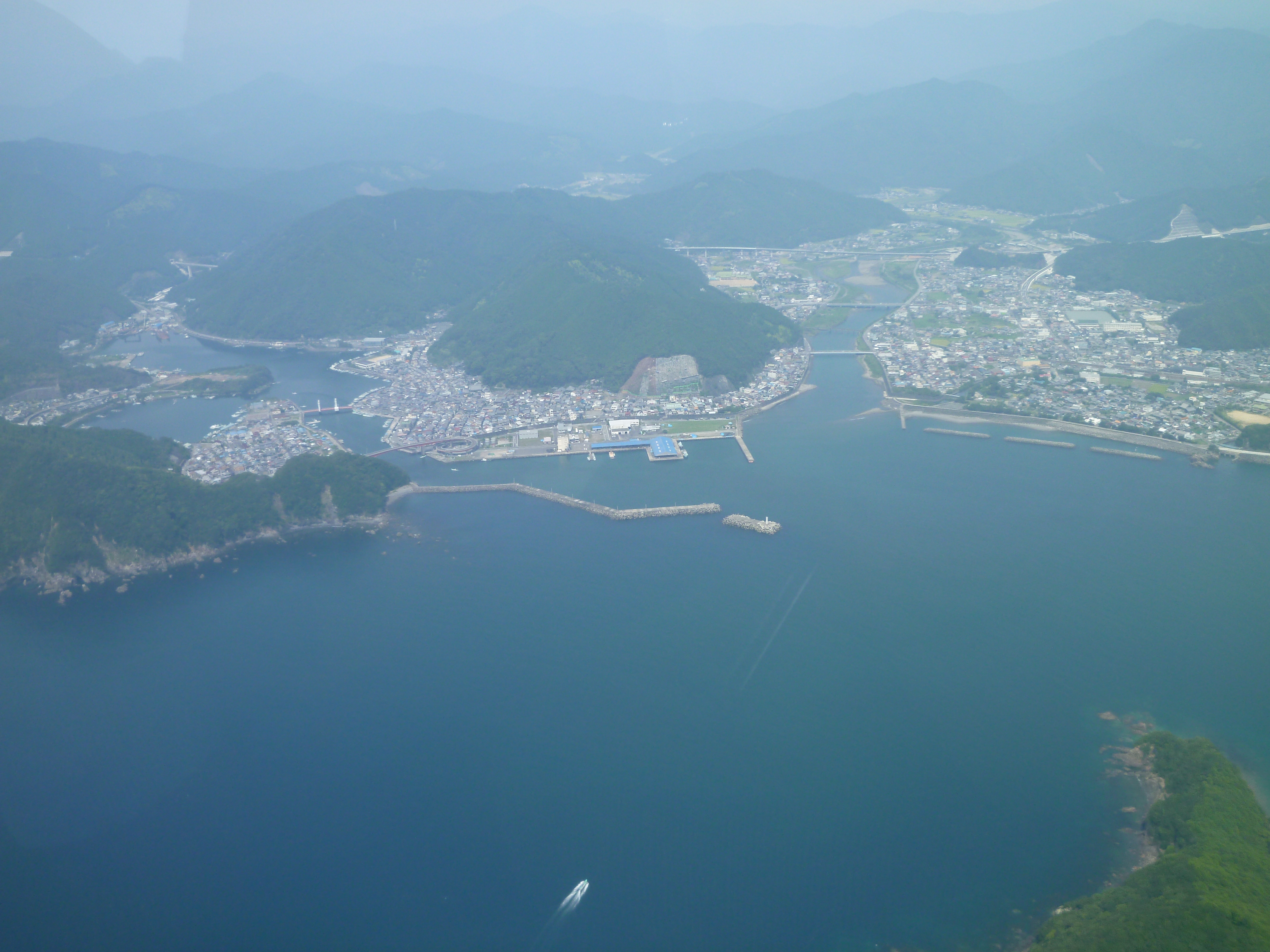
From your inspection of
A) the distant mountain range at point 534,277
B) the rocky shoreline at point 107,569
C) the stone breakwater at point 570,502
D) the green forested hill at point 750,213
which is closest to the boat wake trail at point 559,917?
the stone breakwater at point 570,502

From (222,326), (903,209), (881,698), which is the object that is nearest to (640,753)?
(881,698)

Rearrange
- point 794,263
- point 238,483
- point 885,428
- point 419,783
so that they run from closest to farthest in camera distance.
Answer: point 419,783 → point 238,483 → point 885,428 → point 794,263

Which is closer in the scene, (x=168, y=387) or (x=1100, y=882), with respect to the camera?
(x=1100, y=882)

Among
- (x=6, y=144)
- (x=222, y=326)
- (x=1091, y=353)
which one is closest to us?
(x=1091, y=353)

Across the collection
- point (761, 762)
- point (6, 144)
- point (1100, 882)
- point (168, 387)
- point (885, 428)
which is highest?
point (6, 144)

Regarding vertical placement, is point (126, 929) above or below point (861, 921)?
above

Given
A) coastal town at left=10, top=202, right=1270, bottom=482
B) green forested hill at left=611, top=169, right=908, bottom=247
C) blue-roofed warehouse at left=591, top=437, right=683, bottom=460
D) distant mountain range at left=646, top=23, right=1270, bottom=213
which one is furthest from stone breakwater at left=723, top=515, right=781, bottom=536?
distant mountain range at left=646, top=23, right=1270, bottom=213

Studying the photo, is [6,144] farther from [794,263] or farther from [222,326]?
[794,263]
